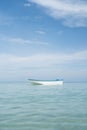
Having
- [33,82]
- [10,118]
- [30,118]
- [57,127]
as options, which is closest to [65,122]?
[57,127]

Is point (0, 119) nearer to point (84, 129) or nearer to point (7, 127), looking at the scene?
point (7, 127)

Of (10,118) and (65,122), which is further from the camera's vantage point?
(10,118)

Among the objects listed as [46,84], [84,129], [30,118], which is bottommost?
[84,129]

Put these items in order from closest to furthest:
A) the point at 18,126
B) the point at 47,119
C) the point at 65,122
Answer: the point at 18,126 < the point at 65,122 < the point at 47,119

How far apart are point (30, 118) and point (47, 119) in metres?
1.16

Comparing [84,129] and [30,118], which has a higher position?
[30,118]

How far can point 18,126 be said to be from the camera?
1344cm

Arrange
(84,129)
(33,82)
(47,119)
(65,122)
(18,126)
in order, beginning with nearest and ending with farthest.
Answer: (84,129), (18,126), (65,122), (47,119), (33,82)

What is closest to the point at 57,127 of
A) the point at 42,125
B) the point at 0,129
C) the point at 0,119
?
the point at 42,125

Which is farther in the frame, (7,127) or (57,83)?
(57,83)

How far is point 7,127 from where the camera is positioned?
13.2 m

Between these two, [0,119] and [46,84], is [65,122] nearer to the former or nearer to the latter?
[0,119]

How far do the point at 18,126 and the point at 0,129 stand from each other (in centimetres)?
112

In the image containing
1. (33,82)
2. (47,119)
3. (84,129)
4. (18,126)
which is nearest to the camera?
(84,129)
